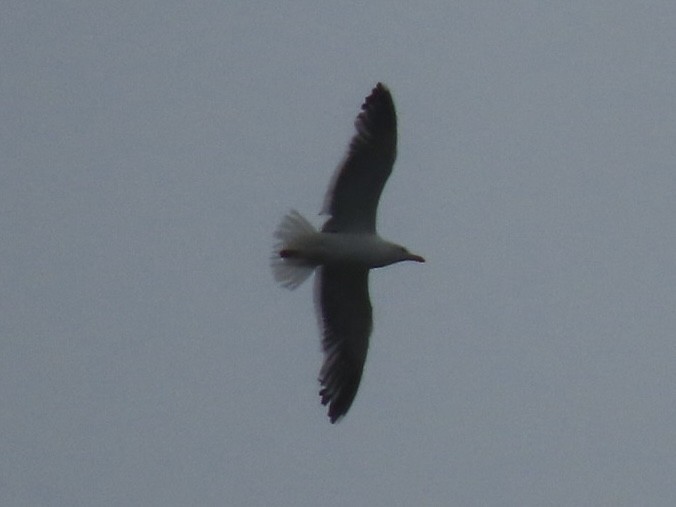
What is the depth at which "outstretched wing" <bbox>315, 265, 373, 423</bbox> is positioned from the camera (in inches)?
607

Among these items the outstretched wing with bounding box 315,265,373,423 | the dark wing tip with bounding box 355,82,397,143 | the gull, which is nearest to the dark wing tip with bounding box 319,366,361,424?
the outstretched wing with bounding box 315,265,373,423

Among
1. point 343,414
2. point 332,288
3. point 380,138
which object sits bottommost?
point 343,414

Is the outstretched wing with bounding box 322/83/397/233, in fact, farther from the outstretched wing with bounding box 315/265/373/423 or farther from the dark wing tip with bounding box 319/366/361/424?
the dark wing tip with bounding box 319/366/361/424

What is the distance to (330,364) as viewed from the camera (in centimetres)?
1555

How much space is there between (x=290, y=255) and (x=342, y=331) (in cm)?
105

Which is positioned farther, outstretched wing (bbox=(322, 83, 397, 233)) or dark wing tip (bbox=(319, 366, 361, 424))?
dark wing tip (bbox=(319, 366, 361, 424))

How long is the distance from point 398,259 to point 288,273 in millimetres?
901

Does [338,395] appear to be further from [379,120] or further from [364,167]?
[379,120]

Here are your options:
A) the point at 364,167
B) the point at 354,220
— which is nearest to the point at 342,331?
the point at 354,220

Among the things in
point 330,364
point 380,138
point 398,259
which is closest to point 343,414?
point 330,364

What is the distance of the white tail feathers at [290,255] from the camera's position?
1486 centimetres

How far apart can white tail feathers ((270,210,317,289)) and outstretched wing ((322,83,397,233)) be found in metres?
0.21

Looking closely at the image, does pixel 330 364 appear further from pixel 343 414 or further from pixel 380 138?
pixel 380 138

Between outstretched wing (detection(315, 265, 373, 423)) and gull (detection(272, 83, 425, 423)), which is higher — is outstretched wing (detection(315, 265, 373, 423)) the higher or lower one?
the lower one
